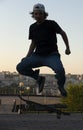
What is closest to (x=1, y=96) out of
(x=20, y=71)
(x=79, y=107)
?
(x=79, y=107)

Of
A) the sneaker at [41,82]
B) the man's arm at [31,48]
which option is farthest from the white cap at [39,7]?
the sneaker at [41,82]

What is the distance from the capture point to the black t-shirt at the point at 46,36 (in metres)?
7.82

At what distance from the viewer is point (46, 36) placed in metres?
7.82

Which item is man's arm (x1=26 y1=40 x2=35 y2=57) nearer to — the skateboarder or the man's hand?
the skateboarder

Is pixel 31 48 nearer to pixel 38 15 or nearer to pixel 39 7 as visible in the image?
pixel 38 15

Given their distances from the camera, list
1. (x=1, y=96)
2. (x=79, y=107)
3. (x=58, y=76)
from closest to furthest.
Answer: (x=58, y=76) < (x=79, y=107) < (x=1, y=96)

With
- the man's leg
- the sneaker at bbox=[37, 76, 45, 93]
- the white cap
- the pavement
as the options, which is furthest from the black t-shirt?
the pavement

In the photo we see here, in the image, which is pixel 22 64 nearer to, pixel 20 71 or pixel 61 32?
pixel 20 71

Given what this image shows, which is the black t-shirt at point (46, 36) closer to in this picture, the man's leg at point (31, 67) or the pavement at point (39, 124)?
the man's leg at point (31, 67)

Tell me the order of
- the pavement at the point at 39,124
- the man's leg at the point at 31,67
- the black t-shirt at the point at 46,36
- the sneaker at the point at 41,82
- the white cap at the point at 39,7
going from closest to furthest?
the white cap at the point at 39,7, the black t-shirt at the point at 46,36, the man's leg at the point at 31,67, the sneaker at the point at 41,82, the pavement at the point at 39,124

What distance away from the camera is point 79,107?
3113 inches

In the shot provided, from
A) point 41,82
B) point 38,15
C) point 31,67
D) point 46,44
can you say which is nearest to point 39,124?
point 41,82

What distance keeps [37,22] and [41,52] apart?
0.51 metres

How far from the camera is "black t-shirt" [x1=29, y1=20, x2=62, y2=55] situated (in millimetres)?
7816
